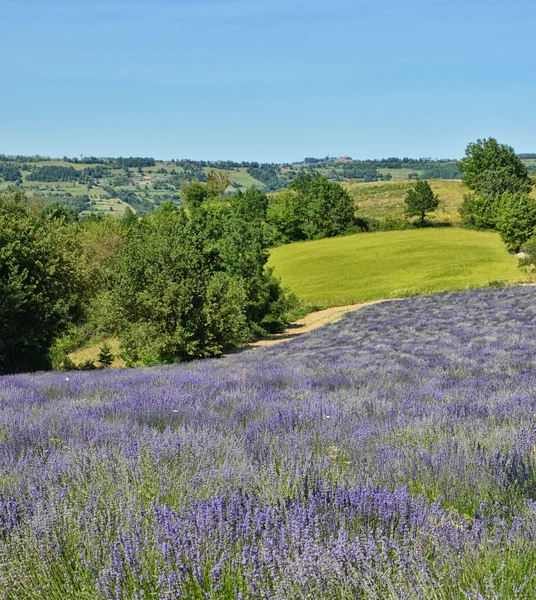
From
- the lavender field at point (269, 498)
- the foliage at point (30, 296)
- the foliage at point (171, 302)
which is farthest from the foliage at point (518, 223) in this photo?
the lavender field at point (269, 498)

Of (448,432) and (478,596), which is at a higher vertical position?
(478,596)

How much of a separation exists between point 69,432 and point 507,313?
78.1 feet

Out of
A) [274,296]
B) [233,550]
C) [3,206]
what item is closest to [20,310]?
[3,206]

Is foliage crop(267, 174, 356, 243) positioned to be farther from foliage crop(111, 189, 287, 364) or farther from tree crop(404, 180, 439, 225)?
foliage crop(111, 189, 287, 364)

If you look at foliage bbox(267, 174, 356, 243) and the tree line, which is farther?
foliage bbox(267, 174, 356, 243)

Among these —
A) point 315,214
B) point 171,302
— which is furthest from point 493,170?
point 171,302

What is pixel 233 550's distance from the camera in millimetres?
2611

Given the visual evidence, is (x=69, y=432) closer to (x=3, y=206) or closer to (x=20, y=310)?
(x=20, y=310)

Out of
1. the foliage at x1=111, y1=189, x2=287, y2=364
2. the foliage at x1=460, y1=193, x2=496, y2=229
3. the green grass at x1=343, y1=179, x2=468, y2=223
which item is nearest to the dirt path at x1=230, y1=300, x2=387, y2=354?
the foliage at x1=111, y1=189, x2=287, y2=364

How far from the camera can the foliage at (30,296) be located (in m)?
22.2

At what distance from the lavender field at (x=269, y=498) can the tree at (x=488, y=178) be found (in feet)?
254

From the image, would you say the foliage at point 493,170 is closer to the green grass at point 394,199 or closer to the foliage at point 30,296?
the green grass at point 394,199

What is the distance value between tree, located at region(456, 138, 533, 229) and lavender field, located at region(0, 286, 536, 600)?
→ 77321 millimetres

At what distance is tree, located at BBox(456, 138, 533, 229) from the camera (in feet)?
260
